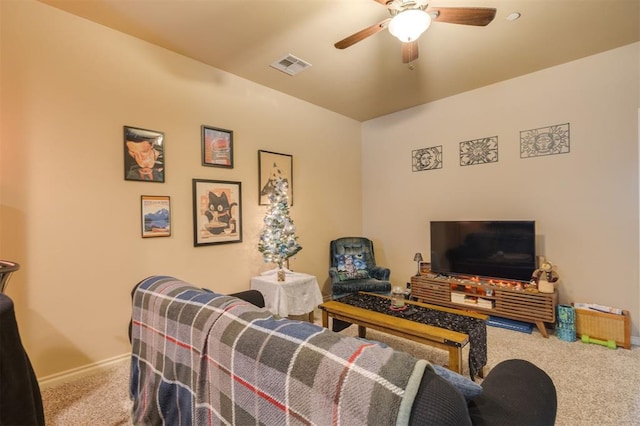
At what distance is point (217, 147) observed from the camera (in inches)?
131

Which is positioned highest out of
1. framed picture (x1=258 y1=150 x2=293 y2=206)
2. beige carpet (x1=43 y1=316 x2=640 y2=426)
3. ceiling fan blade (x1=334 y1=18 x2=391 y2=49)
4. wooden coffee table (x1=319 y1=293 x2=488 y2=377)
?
ceiling fan blade (x1=334 y1=18 x2=391 y2=49)

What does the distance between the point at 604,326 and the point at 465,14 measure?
3187 millimetres

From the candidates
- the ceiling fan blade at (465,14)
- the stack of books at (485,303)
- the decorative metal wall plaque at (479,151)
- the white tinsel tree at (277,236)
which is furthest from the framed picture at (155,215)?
the decorative metal wall plaque at (479,151)

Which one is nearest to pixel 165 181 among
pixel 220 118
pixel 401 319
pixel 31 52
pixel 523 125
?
pixel 220 118

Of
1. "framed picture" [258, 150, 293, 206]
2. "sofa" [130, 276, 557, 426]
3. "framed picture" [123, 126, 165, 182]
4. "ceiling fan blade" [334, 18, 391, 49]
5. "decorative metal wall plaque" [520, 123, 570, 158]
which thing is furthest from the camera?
"framed picture" [258, 150, 293, 206]

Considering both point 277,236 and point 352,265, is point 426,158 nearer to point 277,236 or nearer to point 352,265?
point 352,265

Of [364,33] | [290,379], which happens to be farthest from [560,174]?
[290,379]

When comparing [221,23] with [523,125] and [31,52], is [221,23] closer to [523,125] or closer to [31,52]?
[31,52]

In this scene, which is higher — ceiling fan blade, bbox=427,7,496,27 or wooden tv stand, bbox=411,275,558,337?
ceiling fan blade, bbox=427,7,496,27

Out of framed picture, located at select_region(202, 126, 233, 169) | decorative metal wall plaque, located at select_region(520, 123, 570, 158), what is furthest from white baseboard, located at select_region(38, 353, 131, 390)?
decorative metal wall plaque, located at select_region(520, 123, 570, 158)

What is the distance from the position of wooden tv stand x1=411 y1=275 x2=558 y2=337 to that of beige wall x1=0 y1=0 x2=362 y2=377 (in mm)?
2366

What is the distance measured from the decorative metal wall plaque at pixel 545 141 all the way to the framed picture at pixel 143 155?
4.10 m

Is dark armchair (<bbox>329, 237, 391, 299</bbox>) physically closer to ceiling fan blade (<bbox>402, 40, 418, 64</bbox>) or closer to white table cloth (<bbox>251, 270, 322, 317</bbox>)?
white table cloth (<bbox>251, 270, 322, 317</bbox>)

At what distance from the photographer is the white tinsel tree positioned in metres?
3.40
